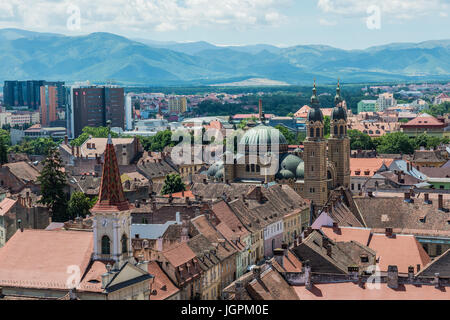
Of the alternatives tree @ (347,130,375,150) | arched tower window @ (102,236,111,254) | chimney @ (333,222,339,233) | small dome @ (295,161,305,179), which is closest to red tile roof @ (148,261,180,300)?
arched tower window @ (102,236,111,254)

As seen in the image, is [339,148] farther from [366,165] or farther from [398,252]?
[398,252]

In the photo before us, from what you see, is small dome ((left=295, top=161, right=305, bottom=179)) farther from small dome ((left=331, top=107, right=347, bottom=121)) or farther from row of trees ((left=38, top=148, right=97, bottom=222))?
row of trees ((left=38, top=148, right=97, bottom=222))

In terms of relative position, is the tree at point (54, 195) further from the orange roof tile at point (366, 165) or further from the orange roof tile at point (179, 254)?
the orange roof tile at point (366, 165)

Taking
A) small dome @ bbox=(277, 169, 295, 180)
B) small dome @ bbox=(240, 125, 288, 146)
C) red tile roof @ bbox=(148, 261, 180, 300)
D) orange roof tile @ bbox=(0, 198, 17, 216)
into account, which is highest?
small dome @ bbox=(240, 125, 288, 146)

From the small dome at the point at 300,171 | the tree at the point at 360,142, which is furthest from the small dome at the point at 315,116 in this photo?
the tree at the point at 360,142

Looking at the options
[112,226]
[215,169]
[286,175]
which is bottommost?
[286,175]

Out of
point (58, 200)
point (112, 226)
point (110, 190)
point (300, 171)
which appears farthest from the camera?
point (300, 171)

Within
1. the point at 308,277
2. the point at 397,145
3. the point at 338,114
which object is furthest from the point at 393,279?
the point at 397,145
